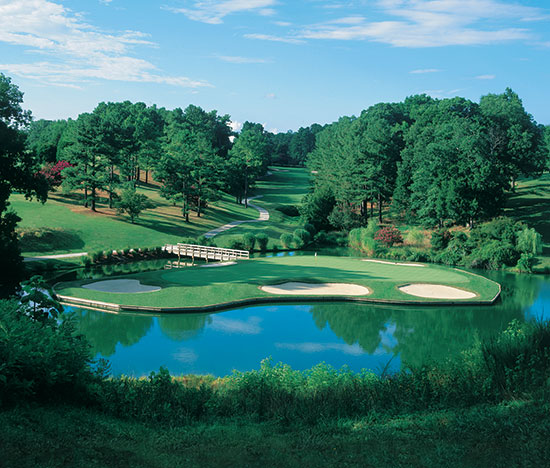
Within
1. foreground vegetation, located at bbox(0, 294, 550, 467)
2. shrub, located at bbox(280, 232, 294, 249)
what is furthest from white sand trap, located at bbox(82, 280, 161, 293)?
shrub, located at bbox(280, 232, 294, 249)

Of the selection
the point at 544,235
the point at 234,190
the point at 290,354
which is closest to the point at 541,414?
the point at 290,354

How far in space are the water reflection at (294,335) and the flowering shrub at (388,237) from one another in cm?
1901

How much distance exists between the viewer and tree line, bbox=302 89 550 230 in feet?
158

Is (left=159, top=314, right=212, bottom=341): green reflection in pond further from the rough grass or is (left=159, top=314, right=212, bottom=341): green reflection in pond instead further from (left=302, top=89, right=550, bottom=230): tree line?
(left=302, top=89, right=550, bottom=230): tree line

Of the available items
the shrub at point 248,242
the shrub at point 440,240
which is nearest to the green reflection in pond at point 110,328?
the shrub at point 248,242

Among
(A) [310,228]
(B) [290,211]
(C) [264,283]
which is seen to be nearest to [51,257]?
(C) [264,283]

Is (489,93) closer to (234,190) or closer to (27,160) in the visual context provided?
(234,190)

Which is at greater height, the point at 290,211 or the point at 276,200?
the point at 276,200

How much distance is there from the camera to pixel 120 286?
2734 cm

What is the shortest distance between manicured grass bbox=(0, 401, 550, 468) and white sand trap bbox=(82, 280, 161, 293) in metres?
18.4

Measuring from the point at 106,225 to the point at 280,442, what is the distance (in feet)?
134

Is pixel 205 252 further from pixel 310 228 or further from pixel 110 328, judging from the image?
pixel 110 328

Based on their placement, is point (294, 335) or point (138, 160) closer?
point (294, 335)

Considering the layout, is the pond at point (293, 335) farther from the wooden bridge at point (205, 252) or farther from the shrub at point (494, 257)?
the wooden bridge at point (205, 252)
